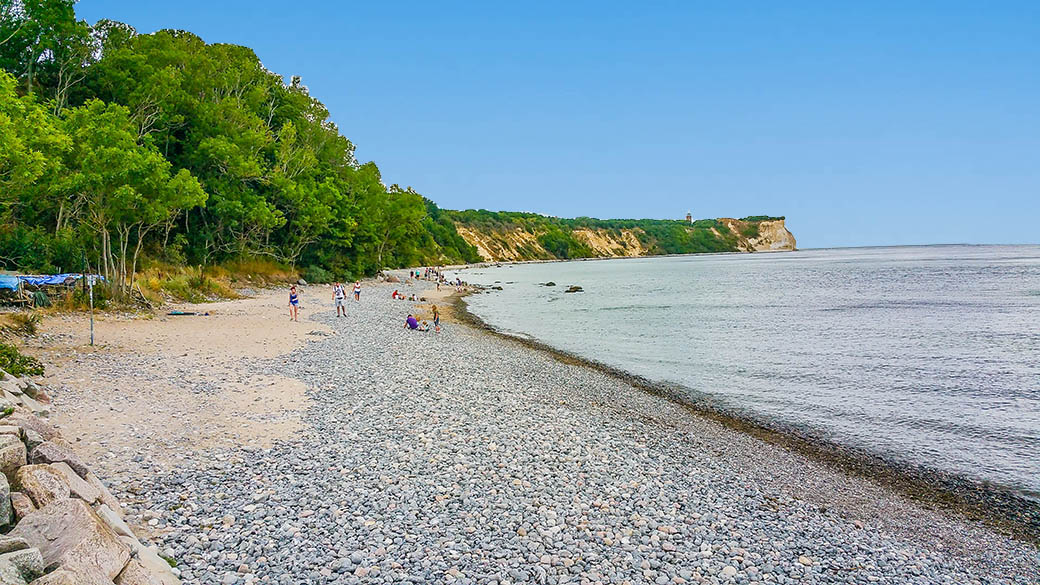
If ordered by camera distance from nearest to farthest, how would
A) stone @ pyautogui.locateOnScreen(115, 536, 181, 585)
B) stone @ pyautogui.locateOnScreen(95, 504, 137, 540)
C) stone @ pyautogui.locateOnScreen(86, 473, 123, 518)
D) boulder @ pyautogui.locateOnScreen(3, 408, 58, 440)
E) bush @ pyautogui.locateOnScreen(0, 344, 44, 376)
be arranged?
stone @ pyautogui.locateOnScreen(115, 536, 181, 585), stone @ pyautogui.locateOnScreen(95, 504, 137, 540), stone @ pyautogui.locateOnScreen(86, 473, 123, 518), boulder @ pyautogui.locateOnScreen(3, 408, 58, 440), bush @ pyautogui.locateOnScreen(0, 344, 44, 376)

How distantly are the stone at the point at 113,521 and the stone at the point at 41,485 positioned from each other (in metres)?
0.36

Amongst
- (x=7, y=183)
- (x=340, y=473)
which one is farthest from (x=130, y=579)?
(x=7, y=183)

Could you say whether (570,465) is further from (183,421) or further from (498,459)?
(183,421)

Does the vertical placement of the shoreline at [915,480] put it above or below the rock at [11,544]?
below

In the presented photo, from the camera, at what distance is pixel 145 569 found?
5395 mm

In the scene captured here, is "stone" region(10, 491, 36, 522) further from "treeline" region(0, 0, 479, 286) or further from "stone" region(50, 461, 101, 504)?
"treeline" region(0, 0, 479, 286)

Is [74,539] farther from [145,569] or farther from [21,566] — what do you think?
[145,569]

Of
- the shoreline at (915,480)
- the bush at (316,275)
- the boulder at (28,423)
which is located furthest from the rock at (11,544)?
the bush at (316,275)

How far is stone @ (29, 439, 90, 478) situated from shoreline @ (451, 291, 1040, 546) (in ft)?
38.4

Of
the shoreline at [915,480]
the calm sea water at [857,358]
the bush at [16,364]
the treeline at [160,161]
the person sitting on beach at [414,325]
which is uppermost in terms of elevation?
the treeline at [160,161]

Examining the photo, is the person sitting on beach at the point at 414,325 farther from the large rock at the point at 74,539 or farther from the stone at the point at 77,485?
the large rock at the point at 74,539

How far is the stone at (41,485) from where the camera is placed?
563 cm

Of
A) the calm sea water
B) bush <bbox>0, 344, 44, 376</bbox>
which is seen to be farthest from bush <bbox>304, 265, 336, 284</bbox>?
bush <bbox>0, 344, 44, 376</bbox>

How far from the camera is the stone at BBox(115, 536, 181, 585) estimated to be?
4.97 m
